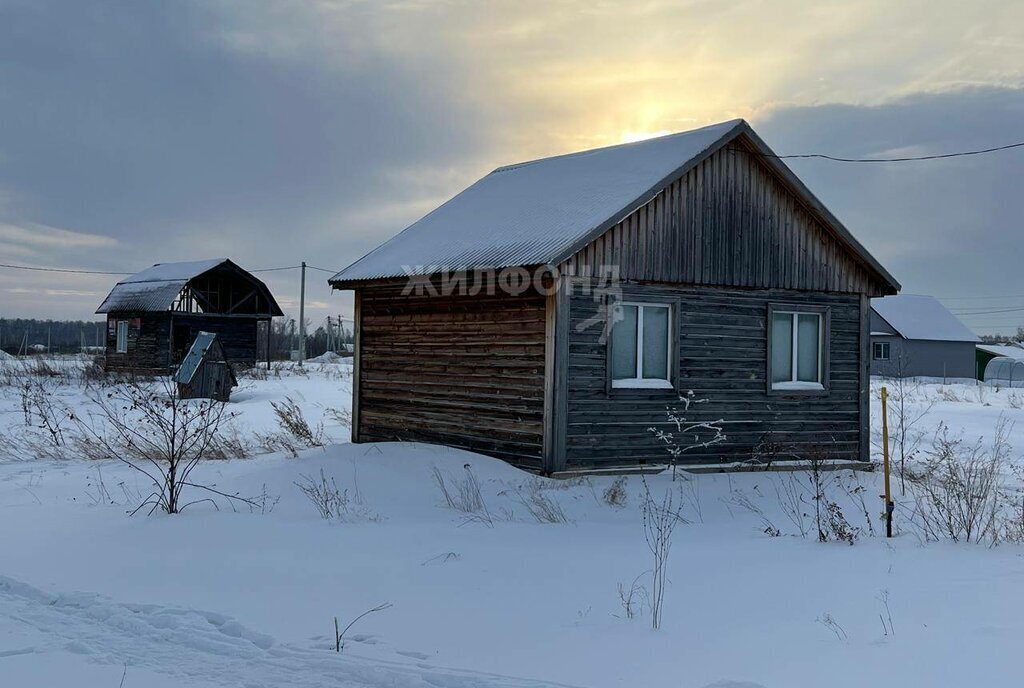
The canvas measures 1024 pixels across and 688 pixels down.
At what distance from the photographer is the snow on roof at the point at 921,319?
171ft

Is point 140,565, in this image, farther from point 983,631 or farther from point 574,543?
point 983,631

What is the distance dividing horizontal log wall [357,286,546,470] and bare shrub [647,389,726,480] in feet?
6.52

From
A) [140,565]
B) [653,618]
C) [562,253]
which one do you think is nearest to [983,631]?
[653,618]

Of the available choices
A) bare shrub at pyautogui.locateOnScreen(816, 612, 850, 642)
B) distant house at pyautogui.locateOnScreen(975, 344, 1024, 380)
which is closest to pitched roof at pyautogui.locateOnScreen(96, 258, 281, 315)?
bare shrub at pyautogui.locateOnScreen(816, 612, 850, 642)

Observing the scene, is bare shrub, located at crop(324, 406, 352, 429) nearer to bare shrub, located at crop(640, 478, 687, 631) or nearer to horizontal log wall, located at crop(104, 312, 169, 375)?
bare shrub, located at crop(640, 478, 687, 631)

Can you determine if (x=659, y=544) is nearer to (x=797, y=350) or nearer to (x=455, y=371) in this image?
(x=455, y=371)

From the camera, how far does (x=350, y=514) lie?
9.79 metres

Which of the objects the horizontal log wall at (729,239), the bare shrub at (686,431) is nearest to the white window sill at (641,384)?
the bare shrub at (686,431)

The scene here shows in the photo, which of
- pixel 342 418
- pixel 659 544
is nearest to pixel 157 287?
pixel 342 418

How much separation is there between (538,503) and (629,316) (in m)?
4.04

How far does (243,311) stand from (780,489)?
3244 cm

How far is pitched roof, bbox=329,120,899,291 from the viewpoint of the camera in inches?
498

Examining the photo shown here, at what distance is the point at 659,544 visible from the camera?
8.41 meters

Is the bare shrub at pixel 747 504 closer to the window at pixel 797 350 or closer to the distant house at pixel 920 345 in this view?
the window at pixel 797 350
